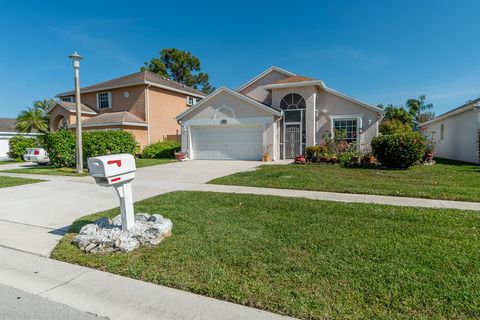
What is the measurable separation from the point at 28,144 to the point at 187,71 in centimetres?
2949

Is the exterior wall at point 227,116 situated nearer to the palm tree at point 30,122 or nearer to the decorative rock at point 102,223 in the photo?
the decorative rock at point 102,223

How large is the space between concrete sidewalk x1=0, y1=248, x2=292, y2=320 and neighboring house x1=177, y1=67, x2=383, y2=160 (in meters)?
14.6

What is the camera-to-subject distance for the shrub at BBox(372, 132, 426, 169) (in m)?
12.3

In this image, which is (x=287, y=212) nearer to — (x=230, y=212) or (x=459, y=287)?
(x=230, y=212)

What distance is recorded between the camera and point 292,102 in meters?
18.3

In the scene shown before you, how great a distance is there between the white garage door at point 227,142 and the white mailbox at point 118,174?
45.8 feet

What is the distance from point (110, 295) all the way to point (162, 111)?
22441 mm

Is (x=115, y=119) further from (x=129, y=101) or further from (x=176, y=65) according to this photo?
(x=176, y=65)

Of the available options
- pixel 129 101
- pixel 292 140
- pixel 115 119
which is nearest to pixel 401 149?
pixel 292 140

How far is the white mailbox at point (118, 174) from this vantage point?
3818 mm

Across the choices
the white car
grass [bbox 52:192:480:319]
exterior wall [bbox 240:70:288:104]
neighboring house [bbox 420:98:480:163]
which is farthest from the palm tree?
neighboring house [bbox 420:98:480:163]

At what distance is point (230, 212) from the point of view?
6.01m

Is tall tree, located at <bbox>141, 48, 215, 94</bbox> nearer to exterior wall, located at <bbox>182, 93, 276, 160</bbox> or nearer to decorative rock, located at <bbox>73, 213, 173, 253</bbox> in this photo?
exterior wall, located at <bbox>182, 93, 276, 160</bbox>

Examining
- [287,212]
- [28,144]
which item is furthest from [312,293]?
[28,144]
